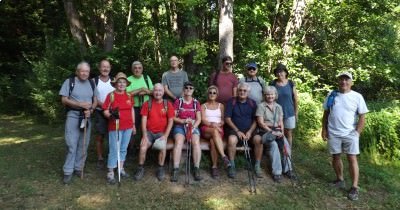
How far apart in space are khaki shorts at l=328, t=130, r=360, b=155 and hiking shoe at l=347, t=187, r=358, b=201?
0.55m

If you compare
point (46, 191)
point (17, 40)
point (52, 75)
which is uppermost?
point (17, 40)

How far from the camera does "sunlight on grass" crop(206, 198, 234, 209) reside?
5.46 meters

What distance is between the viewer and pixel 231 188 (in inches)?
239

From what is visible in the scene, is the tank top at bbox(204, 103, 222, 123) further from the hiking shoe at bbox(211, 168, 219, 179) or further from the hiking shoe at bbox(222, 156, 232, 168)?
the hiking shoe at bbox(211, 168, 219, 179)

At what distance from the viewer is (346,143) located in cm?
597

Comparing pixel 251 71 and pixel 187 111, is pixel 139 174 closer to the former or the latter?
pixel 187 111

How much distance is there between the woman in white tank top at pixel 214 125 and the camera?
6.39 meters

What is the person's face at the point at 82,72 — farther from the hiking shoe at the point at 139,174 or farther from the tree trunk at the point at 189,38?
the tree trunk at the point at 189,38

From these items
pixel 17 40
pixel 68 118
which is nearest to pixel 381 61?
pixel 68 118

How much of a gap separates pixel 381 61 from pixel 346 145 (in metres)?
6.01

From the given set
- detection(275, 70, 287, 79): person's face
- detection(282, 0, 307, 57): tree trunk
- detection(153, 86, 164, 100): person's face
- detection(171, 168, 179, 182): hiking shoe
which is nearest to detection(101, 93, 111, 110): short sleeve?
detection(153, 86, 164, 100): person's face

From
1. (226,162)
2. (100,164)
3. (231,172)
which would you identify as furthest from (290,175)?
(100,164)

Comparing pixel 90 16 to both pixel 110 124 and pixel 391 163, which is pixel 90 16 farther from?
pixel 391 163

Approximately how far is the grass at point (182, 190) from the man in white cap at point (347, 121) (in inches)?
20.7
